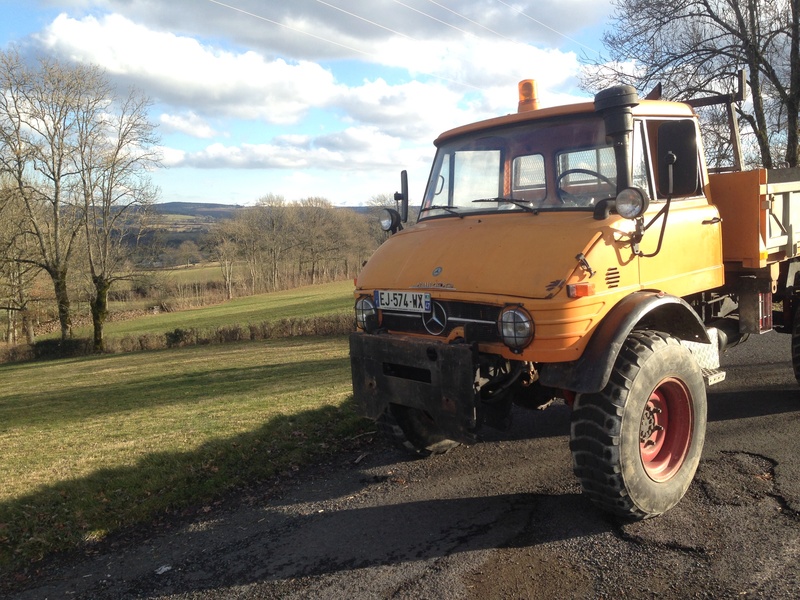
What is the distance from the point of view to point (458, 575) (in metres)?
3.60

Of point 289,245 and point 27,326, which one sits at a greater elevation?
point 289,245

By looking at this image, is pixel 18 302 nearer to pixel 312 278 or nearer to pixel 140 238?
pixel 140 238

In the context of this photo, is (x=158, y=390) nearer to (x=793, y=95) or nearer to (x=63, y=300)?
(x=793, y=95)

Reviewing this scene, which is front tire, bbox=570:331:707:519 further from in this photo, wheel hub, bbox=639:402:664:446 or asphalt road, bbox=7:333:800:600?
asphalt road, bbox=7:333:800:600

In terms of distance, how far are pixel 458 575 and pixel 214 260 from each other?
65775 millimetres

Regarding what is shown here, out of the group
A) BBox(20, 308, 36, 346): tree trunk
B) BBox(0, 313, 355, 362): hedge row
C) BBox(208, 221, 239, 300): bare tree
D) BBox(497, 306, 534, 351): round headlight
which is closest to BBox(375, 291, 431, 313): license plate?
BBox(497, 306, 534, 351): round headlight

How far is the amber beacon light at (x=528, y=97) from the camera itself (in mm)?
5758

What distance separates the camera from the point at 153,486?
544 cm

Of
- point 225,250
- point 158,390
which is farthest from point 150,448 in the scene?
point 225,250

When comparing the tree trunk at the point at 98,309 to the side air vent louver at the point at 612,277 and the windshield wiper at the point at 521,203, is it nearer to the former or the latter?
the windshield wiper at the point at 521,203

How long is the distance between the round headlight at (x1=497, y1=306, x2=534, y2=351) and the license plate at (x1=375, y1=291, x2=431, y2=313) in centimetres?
69

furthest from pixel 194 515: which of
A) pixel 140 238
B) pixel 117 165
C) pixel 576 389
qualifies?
pixel 140 238

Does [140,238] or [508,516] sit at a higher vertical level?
[140,238]

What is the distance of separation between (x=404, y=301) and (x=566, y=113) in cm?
188
